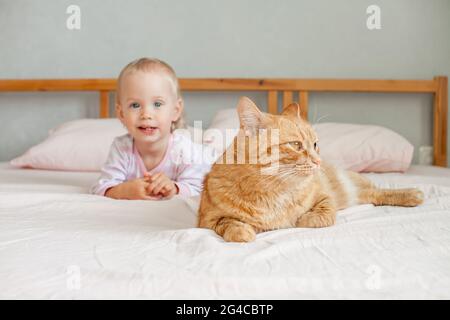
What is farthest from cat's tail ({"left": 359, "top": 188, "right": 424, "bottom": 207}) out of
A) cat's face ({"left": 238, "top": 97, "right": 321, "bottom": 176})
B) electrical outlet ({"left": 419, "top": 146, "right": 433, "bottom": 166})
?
electrical outlet ({"left": 419, "top": 146, "right": 433, "bottom": 166})

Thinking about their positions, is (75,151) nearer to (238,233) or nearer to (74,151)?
(74,151)

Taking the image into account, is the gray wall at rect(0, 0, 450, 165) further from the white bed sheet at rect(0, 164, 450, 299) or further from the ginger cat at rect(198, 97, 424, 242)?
the ginger cat at rect(198, 97, 424, 242)

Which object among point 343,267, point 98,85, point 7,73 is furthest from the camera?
point 7,73

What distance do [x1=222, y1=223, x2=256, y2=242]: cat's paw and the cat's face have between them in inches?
5.5

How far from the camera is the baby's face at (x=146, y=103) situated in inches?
56.6

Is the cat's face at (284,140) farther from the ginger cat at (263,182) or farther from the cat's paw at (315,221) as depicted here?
the cat's paw at (315,221)

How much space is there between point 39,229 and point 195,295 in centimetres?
51

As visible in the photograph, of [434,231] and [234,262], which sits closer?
[234,262]

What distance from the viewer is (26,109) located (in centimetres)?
270

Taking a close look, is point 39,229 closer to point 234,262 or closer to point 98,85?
point 234,262

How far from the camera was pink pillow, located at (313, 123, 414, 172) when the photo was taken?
202 cm

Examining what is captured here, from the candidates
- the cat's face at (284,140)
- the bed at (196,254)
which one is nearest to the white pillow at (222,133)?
the bed at (196,254)

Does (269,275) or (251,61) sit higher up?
(251,61)
